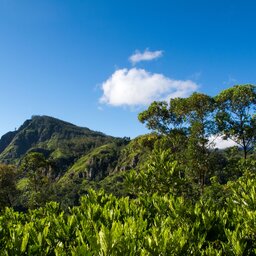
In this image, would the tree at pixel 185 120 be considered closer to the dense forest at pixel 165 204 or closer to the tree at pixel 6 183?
the dense forest at pixel 165 204

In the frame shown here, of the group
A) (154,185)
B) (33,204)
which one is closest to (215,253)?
(154,185)

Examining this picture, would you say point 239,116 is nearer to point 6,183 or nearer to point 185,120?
point 185,120

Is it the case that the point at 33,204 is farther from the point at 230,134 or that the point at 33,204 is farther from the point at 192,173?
the point at 230,134

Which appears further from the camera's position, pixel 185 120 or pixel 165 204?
pixel 185 120

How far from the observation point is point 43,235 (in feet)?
47.8

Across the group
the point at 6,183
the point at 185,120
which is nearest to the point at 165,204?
the point at 185,120

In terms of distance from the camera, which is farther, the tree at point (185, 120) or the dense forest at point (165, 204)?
the tree at point (185, 120)

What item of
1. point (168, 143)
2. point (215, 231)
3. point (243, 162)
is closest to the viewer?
point (215, 231)

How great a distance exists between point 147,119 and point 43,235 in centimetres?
2979

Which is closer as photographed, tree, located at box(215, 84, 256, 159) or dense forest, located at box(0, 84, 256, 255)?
dense forest, located at box(0, 84, 256, 255)

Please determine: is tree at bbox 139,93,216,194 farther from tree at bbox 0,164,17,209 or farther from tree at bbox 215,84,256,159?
tree at bbox 0,164,17,209

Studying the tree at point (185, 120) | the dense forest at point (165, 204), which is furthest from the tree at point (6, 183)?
the tree at point (185, 120)

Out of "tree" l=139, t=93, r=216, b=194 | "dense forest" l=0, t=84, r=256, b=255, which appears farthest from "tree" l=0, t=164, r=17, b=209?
"tree" l=139, t=93, r=216, b=194

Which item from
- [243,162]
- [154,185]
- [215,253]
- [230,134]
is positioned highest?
[230,134]
